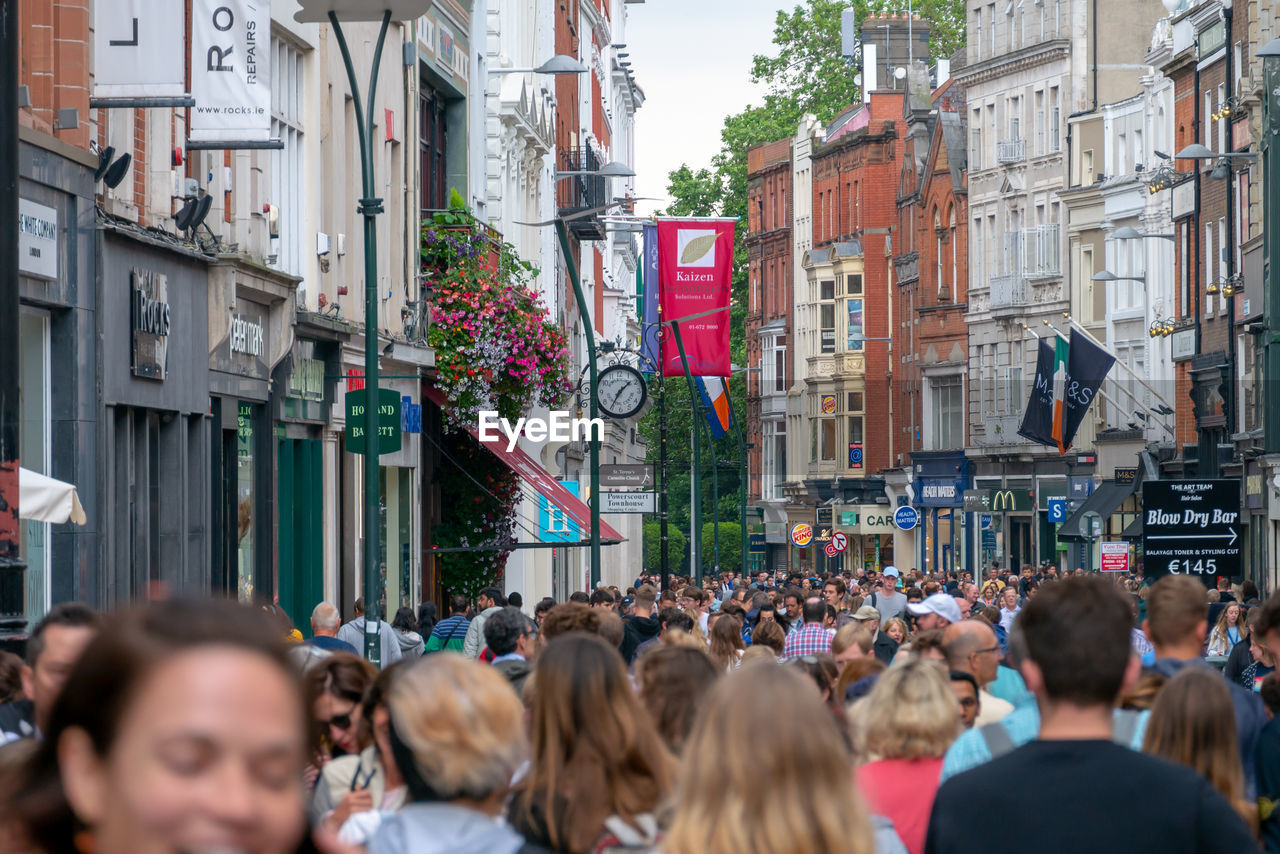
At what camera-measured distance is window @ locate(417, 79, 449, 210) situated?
3338cm

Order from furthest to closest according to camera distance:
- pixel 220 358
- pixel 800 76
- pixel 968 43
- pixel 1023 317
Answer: pixel 800 76
pixel 968 43
pixel 1023 317
pixel 220 358

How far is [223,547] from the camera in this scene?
68.2ft

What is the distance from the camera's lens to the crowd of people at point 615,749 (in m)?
2.19

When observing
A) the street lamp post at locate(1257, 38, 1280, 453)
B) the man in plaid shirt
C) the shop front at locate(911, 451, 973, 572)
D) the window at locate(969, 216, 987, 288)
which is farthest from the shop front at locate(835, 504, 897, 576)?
the man in plaid shirt

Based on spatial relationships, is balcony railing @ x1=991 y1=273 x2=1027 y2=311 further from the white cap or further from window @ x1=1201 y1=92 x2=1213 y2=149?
the white cap

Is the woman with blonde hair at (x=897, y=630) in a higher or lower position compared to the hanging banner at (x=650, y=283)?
lower

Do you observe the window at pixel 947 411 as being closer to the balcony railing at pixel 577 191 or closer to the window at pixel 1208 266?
the window at pixel 1208 266

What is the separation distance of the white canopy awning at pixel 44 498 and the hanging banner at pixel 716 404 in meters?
49.1

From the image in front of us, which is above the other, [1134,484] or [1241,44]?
[1241,44]

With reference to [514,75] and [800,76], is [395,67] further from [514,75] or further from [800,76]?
[800,76]

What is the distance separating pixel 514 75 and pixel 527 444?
9142 millimetres

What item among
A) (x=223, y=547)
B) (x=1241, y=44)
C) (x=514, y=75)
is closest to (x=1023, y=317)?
(x=1241, y=44)

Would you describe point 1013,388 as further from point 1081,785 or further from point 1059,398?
point 1081,785

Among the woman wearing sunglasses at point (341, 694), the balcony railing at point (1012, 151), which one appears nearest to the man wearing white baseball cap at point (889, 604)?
the woman wearing sunglasses at point (341, 694)
